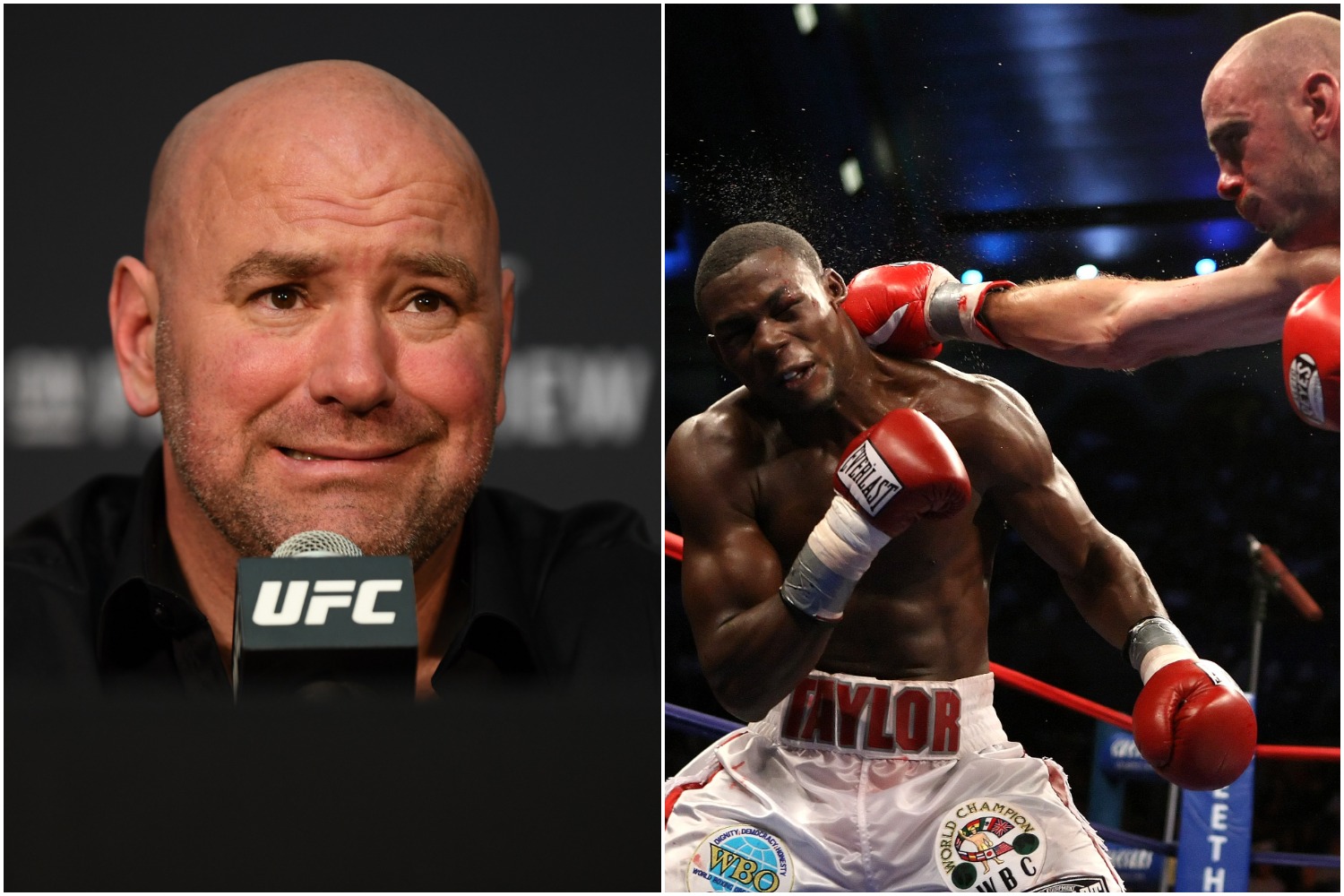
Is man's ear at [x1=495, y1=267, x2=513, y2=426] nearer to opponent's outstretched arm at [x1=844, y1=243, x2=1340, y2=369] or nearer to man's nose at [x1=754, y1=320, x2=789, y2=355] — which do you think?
man's nose at [x1=754, y1=320, x2=789, y2=355]

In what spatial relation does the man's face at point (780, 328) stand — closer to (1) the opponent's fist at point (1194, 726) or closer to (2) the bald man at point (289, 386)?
(2) the bald man at point (289, 386)

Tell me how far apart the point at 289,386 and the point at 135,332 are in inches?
13.4

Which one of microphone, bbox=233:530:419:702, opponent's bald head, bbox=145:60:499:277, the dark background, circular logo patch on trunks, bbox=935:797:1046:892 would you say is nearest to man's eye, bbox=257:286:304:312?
opponent's bald head, bbox=145:60:499:277

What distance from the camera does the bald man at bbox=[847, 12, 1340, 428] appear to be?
2359mm

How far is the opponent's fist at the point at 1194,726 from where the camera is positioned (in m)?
2.25

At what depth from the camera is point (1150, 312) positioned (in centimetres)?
239

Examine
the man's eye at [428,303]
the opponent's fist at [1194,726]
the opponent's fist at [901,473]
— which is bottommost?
the opponent's fist at [1194,726]

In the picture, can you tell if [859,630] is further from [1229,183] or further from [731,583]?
[1229,183]

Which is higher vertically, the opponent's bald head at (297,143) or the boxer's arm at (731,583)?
the opponent's bald head at (297,143)

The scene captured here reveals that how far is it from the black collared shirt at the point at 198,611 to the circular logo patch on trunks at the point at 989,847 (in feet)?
1.87

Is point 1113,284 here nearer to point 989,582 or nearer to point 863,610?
point 989,582

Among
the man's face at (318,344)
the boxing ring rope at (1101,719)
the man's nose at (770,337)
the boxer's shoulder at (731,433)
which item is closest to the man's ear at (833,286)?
the man's nose at (770,337)

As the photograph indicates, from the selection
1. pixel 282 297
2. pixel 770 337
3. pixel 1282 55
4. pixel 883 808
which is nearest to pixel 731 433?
pixel 770 337

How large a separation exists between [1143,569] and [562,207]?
48.4 inches
